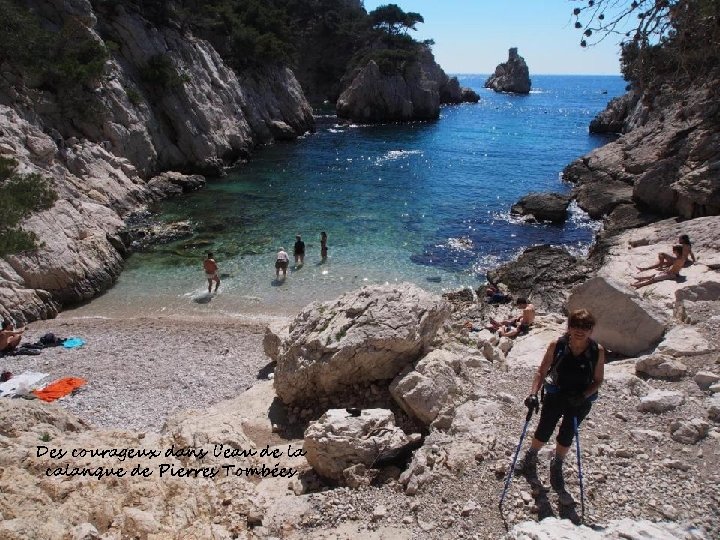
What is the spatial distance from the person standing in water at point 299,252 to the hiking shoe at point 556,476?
1765 cm

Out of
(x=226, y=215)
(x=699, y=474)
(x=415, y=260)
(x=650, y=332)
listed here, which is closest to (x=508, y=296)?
(x=415, y=260)

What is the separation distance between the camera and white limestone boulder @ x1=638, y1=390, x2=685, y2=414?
25.2 feet

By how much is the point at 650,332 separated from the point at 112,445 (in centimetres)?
1022

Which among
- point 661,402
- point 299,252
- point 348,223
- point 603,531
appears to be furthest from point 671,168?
point 603,531

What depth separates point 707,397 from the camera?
7.88m

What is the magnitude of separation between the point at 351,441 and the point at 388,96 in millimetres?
77050

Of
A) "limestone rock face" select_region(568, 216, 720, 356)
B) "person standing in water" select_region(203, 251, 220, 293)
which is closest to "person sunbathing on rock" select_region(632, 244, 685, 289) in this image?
"limestone rock face" select_region(568, 216, 720, 356)

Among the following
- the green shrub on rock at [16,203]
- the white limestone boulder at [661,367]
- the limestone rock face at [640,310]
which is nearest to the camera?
the white limestone boulder at [661,367]

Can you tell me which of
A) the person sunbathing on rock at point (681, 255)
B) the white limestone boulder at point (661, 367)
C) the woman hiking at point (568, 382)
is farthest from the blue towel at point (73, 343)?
the person sunbathing on rock at point (681, 255)

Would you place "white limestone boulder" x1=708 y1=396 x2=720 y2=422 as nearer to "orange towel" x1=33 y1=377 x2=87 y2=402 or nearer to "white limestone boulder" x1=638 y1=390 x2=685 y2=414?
"white limestone boulder" x1=638 y1=390 x2=685 y2=414

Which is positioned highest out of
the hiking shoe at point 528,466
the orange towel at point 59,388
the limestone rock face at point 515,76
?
the limestone rock face at point 515,76

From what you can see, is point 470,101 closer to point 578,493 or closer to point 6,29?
point 6,29

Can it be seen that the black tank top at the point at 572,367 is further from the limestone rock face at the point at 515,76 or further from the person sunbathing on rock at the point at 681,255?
the limestone rock face at the point at 515,76

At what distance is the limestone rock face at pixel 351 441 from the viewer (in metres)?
8.02
